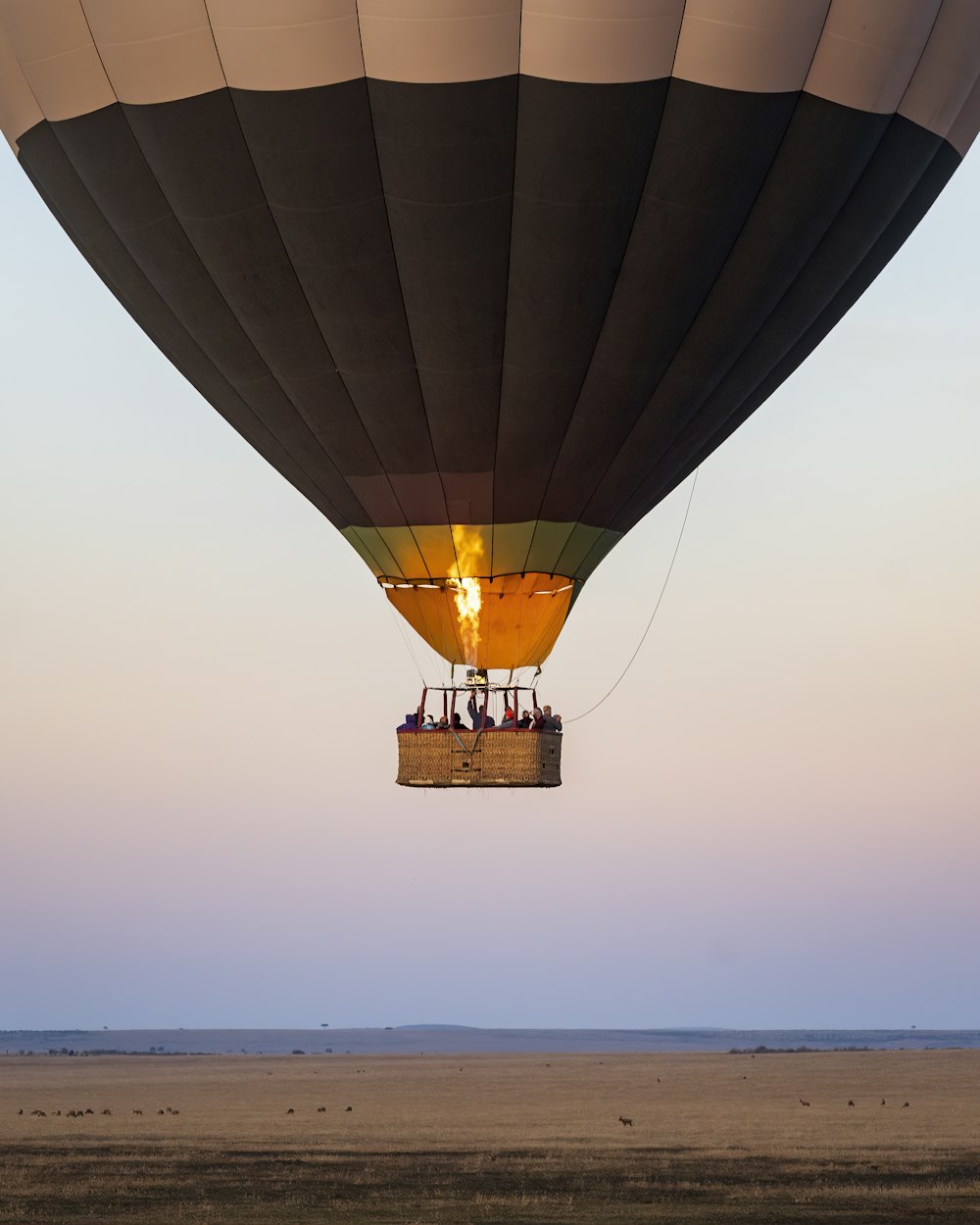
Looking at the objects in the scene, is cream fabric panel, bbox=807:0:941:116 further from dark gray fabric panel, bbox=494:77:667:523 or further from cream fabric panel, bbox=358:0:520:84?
cream fabric panel, bbox=358:0:520:84

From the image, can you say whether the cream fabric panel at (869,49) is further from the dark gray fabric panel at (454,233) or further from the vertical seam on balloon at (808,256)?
the dark gray fabric panel at (454,233)

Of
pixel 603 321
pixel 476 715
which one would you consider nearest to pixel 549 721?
pixel 476 715

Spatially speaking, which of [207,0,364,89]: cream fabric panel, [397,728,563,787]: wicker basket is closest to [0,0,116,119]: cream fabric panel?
[207,0,364,89]: cream fabric panel

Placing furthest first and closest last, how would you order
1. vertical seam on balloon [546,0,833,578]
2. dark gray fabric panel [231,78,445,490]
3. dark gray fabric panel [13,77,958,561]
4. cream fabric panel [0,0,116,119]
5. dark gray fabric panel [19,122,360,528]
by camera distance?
dark gray fabric panel [19,122,360,528]
cream fabric panel [0,0,116,119]
vertical seam on balloon [546,0,833,578]
dark gray fabric panel [13,77,958,561]
dark gray fabric panel [231,78,445,490]

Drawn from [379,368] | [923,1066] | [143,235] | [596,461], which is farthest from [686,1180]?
[923,1066]

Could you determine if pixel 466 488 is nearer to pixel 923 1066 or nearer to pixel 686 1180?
pixel 686 1180

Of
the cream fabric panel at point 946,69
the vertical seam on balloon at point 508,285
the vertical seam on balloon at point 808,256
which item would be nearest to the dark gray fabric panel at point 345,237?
the vertical seam on balloon at point 508,285

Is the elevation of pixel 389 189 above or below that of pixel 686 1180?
above
